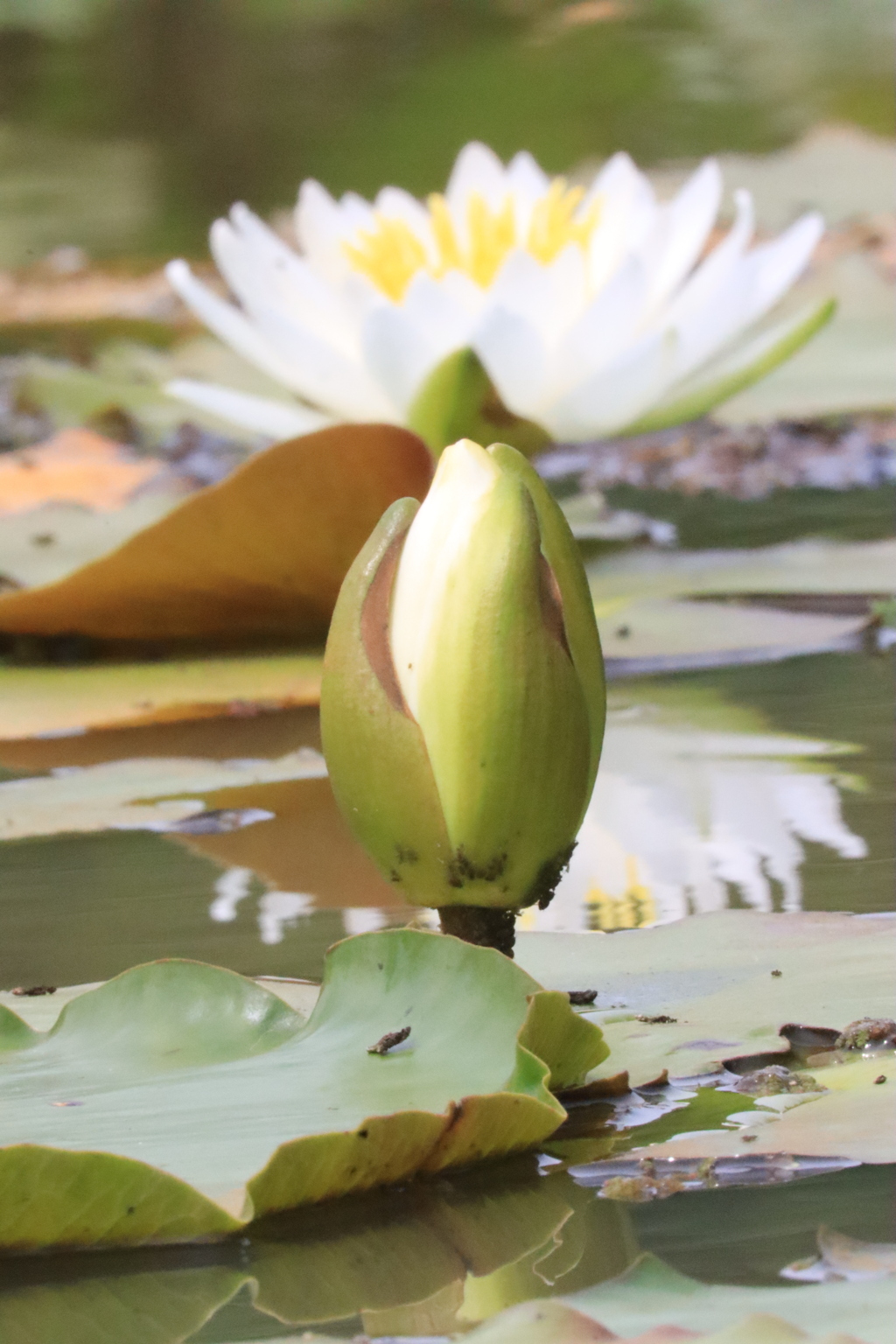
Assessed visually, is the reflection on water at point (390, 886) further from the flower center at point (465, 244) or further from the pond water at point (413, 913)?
the flower center at point (465, 244)

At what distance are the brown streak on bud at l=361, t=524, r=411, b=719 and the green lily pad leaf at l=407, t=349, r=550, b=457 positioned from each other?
2.43 ft

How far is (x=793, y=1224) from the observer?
279 millimetres

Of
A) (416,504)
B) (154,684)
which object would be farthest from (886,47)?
(416,504)

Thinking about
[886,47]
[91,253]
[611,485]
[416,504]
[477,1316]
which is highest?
[886,47]

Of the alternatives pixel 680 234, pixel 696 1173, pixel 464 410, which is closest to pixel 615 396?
pixel 464 410

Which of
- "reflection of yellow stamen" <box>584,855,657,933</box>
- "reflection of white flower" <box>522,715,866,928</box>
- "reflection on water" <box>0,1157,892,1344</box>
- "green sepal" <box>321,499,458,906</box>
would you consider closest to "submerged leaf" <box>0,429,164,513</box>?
"reflection of white flower" <box>522,715,866,928</box>

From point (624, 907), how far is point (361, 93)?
16.8 feet

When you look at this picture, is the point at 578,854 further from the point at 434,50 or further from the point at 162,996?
the point at 434,50

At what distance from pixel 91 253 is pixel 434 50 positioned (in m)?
1.38

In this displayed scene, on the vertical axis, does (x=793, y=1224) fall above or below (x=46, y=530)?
below

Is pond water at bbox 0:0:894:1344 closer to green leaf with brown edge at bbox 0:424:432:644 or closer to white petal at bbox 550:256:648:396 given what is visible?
green leaf with brown edge at bbox 0:424:432:644

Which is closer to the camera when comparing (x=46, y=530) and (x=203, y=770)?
(x=203, y=770)

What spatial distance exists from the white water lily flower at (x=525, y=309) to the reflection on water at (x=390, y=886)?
430 millimetres

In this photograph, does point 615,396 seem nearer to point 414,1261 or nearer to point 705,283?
point 705,283
